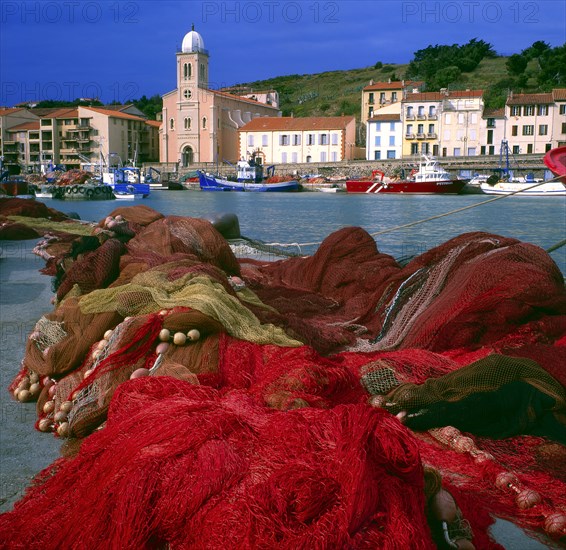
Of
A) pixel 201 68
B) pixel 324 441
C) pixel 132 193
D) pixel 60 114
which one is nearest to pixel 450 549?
pixel 324 441

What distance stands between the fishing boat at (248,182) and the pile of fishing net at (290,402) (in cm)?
6041

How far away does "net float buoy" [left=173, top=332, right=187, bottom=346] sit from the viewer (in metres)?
2.94

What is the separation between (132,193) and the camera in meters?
52.8

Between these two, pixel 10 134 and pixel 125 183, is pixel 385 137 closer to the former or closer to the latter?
pixel 125 183

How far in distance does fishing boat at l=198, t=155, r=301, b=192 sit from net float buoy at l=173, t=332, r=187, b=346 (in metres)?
62.5

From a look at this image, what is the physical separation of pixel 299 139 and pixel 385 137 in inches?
387

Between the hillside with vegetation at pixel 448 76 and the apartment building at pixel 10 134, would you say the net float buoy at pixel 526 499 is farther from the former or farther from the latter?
the apartment building at pixel 10 134

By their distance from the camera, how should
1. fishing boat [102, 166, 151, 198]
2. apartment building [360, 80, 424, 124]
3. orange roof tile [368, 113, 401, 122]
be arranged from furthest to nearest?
apartment building [360, 80, 424, 124] → orange roof tile [368, 113, 401, 122] → fishing boat [102, 166, 151, 198]

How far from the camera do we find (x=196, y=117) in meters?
76.6

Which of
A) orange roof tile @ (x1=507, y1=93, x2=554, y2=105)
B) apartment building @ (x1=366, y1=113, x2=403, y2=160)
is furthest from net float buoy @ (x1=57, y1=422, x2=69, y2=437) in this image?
apartment building @ (x1=366, y1=113, x2=403, y2=160)

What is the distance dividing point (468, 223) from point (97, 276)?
2716 centimetres

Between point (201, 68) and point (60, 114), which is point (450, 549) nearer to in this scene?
point (201, 68)

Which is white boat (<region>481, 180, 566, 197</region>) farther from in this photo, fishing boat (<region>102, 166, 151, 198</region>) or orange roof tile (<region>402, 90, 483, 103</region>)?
fishing boat (<region>102, 166, 151, 198</region>)

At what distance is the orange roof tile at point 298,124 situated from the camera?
7294 centimetres
